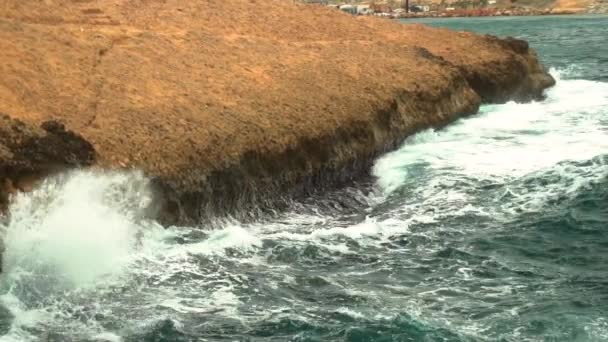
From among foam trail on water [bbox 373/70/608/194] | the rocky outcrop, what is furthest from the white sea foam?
the rocky outcrop

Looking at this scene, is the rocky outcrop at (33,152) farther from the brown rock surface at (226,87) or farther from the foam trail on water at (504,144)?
the foam trail on water at (504,144)

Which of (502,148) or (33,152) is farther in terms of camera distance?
(502,148)

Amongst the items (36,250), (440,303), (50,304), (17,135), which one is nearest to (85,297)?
(50,304)

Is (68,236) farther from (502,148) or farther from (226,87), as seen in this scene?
(502,148)

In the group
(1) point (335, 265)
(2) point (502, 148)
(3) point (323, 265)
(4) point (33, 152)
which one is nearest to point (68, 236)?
(4) point (33, 152)

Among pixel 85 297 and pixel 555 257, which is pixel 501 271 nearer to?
pixel 555 257
